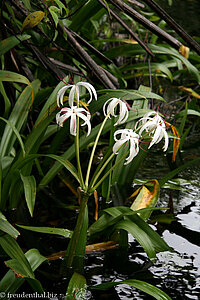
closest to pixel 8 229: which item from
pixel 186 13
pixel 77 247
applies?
pixel 77 247

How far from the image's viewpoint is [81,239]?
140 centimetres

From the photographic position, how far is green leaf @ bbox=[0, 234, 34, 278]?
122 centimetres

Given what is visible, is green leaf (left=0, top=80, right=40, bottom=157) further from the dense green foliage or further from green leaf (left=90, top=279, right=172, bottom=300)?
green leaf (left=90, top=279, right=172, bottom=300)

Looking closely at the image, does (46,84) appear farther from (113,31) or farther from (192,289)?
(192,289)

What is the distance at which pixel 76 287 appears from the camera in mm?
1271

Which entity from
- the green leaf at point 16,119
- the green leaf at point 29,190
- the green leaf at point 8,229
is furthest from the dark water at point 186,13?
the green leaf at point 8,229

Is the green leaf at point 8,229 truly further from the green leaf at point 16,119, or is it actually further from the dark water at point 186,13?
the dark water at point 186,13

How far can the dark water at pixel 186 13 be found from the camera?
4.55 meters

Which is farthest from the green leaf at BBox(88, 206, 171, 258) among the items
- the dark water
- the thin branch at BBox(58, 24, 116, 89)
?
the dark water

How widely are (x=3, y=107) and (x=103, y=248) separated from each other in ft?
3.10

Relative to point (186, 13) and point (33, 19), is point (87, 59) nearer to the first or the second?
point (33, 19)

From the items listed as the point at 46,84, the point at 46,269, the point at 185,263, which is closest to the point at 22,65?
the point at 46,84

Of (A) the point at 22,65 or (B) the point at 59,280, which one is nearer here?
(B) the point at 59,280

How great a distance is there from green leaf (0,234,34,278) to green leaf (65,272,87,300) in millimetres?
125
